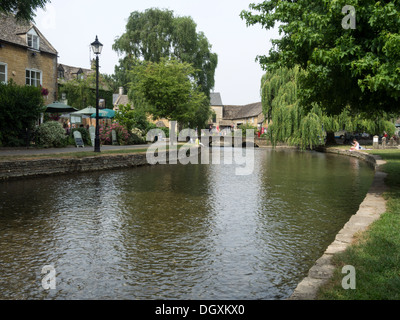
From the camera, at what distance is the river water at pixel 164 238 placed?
4.38 metres

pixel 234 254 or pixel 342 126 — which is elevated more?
pixel 342 126

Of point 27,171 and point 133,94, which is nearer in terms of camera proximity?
point 27,171

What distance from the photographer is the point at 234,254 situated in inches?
217

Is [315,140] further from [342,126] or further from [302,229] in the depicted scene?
[302,229]

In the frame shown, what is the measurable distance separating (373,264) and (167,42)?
135 feet

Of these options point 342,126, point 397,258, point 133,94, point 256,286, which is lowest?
point 256,286

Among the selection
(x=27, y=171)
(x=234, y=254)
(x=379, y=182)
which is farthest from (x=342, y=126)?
(x=234, y=254)

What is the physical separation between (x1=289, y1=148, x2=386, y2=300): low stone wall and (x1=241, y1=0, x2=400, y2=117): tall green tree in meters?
2.26

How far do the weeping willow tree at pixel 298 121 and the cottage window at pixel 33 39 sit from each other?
1995cm

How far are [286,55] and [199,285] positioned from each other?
7.41m

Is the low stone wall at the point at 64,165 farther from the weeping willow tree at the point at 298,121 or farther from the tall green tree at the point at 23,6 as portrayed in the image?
the weeping willow tree at the point at 298,121

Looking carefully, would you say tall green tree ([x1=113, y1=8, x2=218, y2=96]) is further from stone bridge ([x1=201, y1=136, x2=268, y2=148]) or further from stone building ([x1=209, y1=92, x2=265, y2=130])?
stone building ([x1=209, y1=92, x2=265, y2=130])
